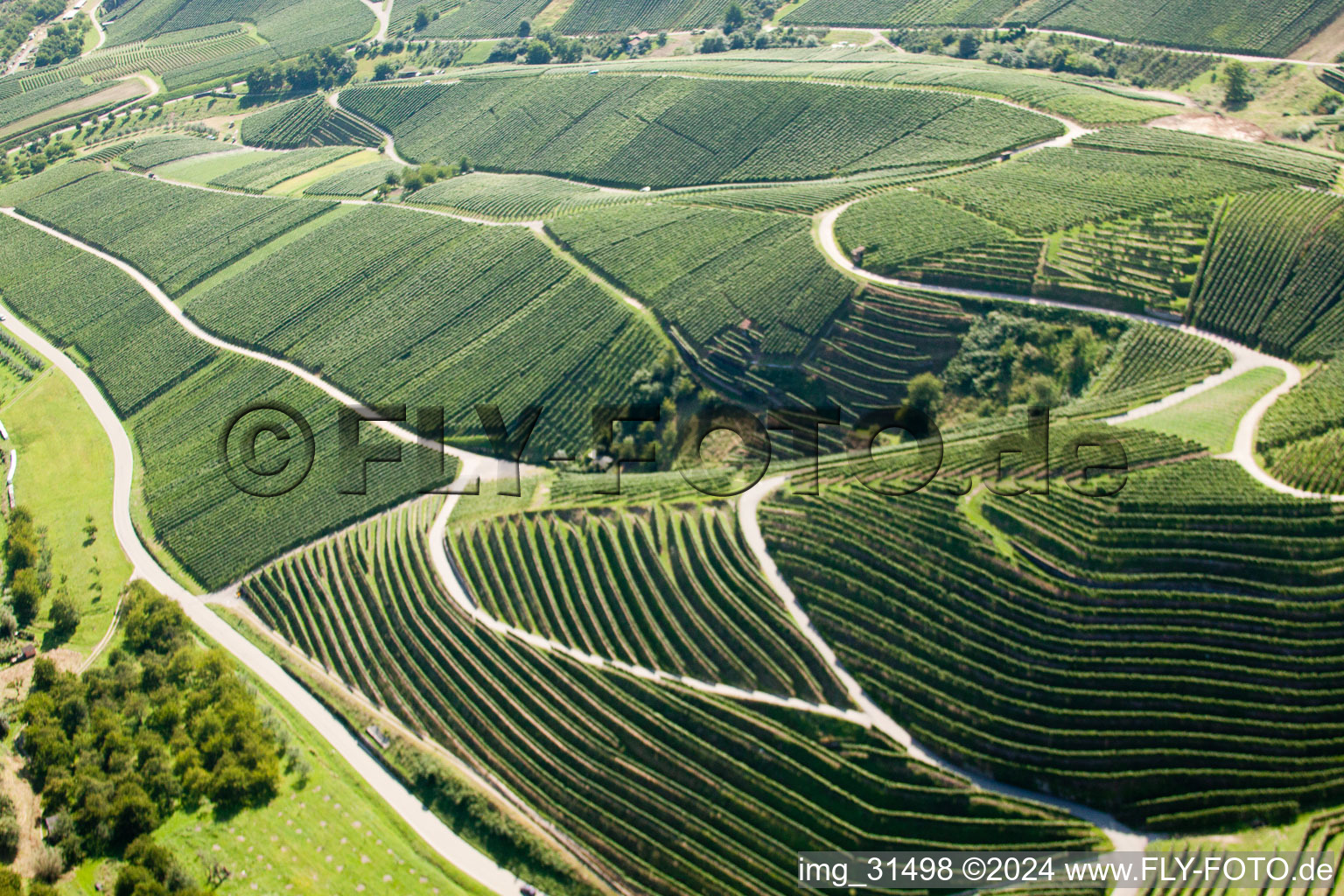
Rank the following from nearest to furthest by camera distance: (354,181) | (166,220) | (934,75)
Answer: (934,75), (166,220), (354,181)

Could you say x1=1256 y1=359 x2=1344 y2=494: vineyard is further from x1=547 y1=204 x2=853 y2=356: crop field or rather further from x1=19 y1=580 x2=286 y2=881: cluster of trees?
x1=19 y1=580 x2=286 y2=881: cluster of trees

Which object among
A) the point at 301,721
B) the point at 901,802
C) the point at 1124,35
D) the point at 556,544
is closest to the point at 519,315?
the point at 556,544

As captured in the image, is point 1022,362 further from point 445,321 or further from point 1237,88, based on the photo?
point 1237,88

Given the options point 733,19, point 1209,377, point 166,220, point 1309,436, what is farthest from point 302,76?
point 1309,436

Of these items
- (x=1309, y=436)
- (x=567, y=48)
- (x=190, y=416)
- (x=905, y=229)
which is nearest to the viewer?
(x=1309, y=436)

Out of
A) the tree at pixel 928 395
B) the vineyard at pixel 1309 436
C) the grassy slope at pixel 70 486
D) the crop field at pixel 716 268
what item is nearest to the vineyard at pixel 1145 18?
the crop field at pixel 716 268
